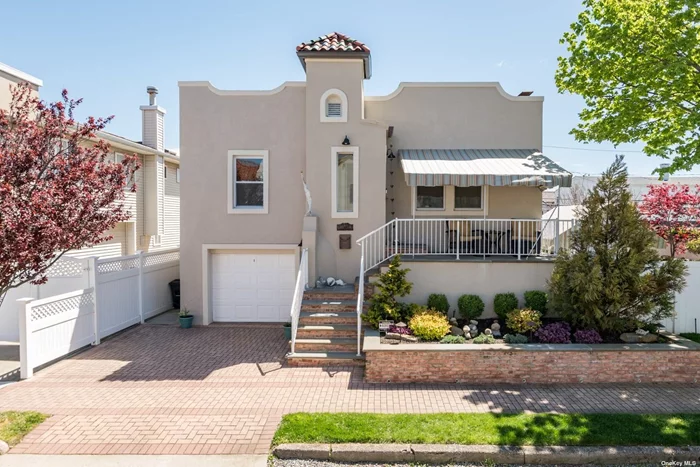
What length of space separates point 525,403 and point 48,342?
1078 cm

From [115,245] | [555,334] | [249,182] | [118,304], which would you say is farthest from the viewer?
[115,245]

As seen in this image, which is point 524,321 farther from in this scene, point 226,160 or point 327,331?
point 226,160

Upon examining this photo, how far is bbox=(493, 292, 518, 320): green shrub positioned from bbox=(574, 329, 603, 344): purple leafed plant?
171 cm

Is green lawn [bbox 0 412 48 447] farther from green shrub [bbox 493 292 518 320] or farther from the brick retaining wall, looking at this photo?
green shrub [bbox 493 292 518 320]

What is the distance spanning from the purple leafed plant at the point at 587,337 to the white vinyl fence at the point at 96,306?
489 inches

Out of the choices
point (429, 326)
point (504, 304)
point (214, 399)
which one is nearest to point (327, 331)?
point (429, 326)

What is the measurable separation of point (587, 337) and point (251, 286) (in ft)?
33.0

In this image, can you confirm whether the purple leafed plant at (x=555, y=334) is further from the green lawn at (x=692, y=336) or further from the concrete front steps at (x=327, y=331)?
the concrete front steps at (x=327, y=331)

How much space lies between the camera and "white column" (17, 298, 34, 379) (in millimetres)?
9198

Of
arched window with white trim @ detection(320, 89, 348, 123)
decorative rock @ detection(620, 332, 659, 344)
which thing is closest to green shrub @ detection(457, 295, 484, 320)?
decorative rock @ detection(620, 332, 659, 344)

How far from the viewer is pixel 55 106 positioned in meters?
8.19

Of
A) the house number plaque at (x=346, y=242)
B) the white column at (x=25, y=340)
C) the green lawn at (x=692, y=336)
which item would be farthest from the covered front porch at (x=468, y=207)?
the white column at (x=25, y=340)

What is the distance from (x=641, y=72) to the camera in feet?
37.5

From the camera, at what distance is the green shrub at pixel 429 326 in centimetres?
969
